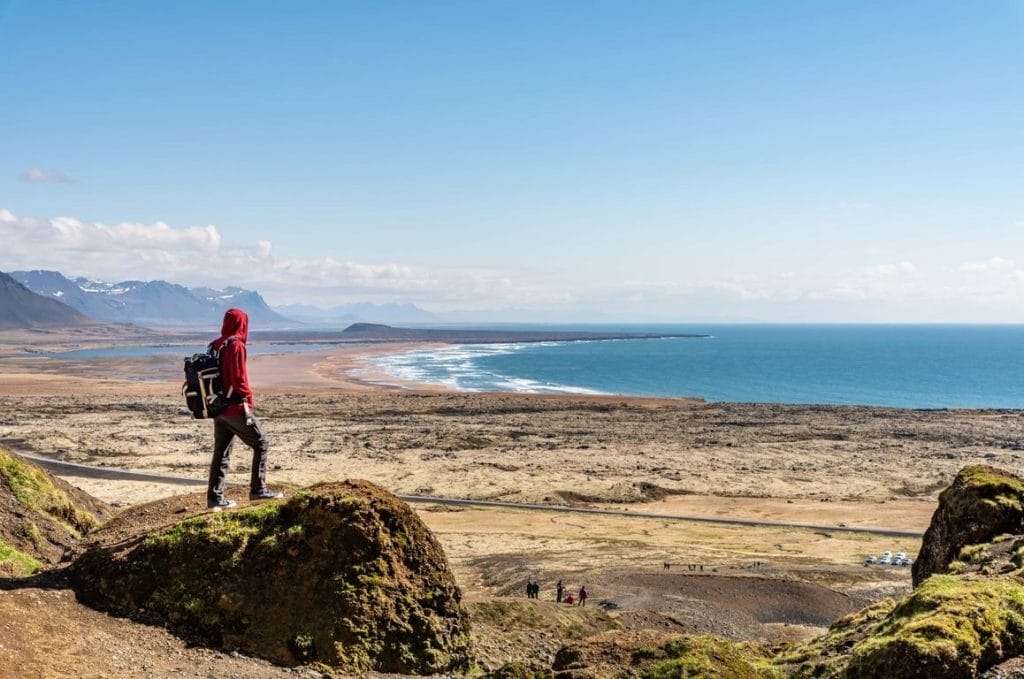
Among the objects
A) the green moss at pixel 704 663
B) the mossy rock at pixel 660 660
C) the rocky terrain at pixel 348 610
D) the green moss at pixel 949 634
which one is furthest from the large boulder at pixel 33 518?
the green moss at pixel 949 634

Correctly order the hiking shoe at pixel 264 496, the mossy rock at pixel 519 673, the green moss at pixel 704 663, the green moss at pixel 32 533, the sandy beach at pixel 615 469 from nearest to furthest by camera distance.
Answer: the green moss at pixel 704 663
the mossy rock at pixel 519 673
the hiking shoe at pixel 264 496
the green moss at pixel 32 533
the sandy beach at pixel 615 469

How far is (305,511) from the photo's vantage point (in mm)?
9555

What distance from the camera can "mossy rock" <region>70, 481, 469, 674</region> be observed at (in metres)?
8.55

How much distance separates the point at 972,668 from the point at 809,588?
18.0 m

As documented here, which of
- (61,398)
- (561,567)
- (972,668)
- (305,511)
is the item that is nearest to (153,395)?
(61,398)

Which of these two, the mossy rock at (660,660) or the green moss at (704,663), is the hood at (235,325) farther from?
the green moss at (704,663)

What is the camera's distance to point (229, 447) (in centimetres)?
1012

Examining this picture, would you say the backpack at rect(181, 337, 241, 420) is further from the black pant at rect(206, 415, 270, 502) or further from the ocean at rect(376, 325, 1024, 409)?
the ocean at rect(376, 325, 1024, 409)

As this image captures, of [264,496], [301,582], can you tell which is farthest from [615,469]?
[301,582]

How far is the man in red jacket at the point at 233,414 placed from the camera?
9.68 meters

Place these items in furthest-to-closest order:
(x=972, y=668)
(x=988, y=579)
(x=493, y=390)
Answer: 1. (x=493, y=390)
2. (x=988, y=579)
3. (x=972, y=668)

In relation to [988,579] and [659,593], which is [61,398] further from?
[988,579]

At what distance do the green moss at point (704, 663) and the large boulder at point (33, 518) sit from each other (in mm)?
8606

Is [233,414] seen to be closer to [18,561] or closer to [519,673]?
[18,561]
